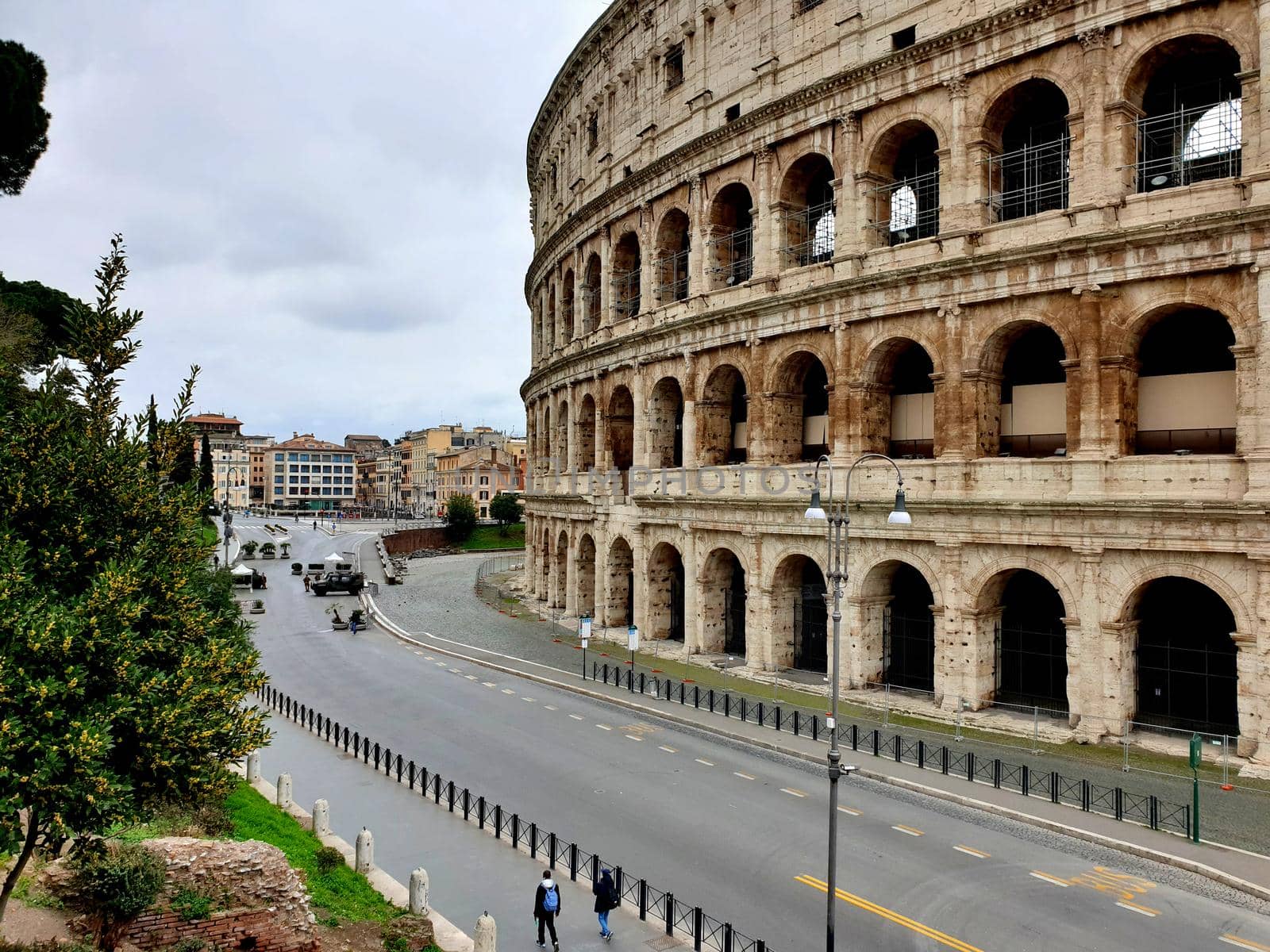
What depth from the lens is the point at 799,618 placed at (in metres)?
31.9

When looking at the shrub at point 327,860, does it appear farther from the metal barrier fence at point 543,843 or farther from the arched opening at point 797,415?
the arched opening at point 797,415

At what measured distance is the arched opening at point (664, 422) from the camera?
37.4 meters

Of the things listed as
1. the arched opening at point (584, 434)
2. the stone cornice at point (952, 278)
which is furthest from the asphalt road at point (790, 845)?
the arched opening at point (584, 434)

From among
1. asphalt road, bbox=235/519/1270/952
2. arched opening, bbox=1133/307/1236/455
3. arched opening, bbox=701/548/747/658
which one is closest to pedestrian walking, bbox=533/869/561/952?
asphalt road, bbox=235/519/1270/952

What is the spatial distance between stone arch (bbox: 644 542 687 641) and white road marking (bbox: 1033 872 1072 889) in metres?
21.4

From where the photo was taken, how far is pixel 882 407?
95.4ft

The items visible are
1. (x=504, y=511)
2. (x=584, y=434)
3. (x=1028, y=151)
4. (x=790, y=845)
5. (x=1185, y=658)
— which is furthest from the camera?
(x=504, y=511)

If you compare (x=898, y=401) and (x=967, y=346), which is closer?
(x=967, y=346)

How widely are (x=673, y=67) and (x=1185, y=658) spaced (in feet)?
96.0

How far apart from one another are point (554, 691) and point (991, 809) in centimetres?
1574

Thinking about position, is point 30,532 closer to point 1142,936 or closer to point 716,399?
point 1142,936

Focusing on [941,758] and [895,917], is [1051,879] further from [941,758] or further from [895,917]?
[941,758]

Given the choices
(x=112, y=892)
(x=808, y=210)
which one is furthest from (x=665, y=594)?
(x=112, y=892)

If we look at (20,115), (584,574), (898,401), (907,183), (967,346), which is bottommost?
(584,574)
